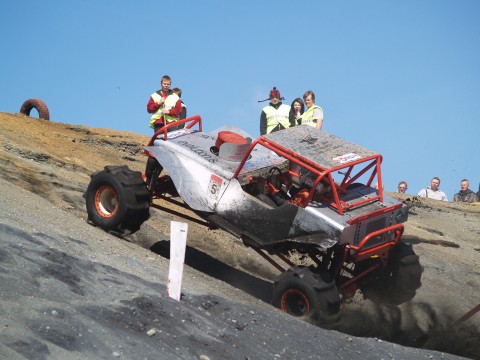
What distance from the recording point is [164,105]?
14.8 meters

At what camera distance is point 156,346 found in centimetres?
686

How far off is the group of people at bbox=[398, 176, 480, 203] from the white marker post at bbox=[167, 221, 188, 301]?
36.1 feet

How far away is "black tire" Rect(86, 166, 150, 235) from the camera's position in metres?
10.9

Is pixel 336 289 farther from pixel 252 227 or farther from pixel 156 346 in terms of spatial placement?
pixel 156 346

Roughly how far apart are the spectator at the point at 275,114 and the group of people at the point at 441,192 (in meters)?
4.70

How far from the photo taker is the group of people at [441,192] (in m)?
18.3

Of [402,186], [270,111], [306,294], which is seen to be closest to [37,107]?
[270,111]

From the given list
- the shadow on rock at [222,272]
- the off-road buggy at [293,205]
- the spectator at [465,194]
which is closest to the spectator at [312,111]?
the off-road buggy at [293,205]

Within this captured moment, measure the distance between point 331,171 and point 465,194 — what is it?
10.1 m

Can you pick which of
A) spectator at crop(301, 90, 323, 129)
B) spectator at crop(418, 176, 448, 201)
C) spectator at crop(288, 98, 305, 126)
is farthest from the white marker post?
spectator at crop(418, 176, 448, 201)

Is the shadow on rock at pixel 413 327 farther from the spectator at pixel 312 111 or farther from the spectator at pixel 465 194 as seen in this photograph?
the spectator at pixel 465 194

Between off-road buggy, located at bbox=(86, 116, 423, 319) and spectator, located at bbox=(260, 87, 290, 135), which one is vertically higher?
spectator, located at bbox=(260, 87, 290, 135)

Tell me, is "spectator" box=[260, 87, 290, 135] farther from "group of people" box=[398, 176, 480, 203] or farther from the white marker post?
the white marker post

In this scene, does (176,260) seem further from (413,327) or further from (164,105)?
(164,105)
